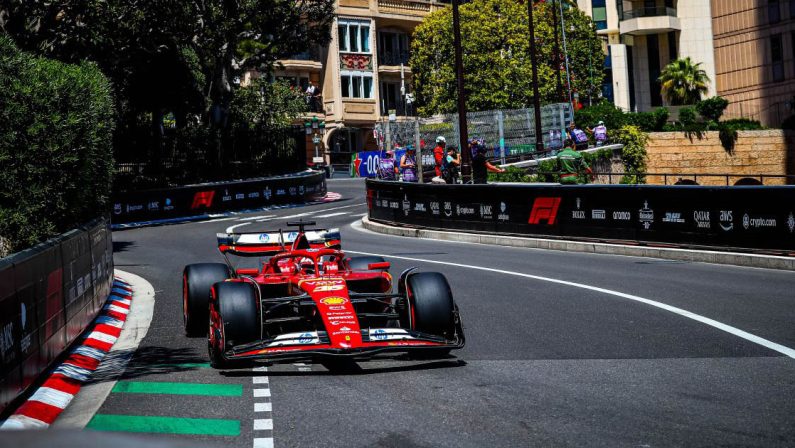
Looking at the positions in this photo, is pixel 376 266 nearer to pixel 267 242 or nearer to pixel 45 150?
pixel 267 242

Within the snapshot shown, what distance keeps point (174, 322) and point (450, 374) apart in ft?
16.6

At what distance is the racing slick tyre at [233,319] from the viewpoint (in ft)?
28.5

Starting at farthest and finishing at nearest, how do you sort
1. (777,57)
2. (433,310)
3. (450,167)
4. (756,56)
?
(756,56)
(777,57)
(450,167)
(433,310)

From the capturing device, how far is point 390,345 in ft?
27.8

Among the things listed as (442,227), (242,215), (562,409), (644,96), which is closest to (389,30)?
(644,96)

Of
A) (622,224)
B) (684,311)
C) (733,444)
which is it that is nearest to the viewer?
(733,444)

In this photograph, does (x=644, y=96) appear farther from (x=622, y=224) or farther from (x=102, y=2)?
(x=622, y=224)

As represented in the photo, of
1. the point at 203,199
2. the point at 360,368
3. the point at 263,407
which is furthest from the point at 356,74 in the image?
the point at 263,407

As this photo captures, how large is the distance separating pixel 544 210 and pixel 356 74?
48.6 meters

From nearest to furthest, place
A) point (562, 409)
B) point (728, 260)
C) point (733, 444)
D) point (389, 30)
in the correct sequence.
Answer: point (733, 444)
point (562, 409)
point (728, 260)
point (389, 30)

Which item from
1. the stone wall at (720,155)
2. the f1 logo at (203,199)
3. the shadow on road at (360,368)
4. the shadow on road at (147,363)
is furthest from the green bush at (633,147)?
the shadow on road at (360,368)

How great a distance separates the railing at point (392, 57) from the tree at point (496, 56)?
2941mm

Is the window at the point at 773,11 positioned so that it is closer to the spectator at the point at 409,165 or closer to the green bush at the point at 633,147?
the green bush at the point at 633,147

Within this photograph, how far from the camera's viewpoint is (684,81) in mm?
69875
